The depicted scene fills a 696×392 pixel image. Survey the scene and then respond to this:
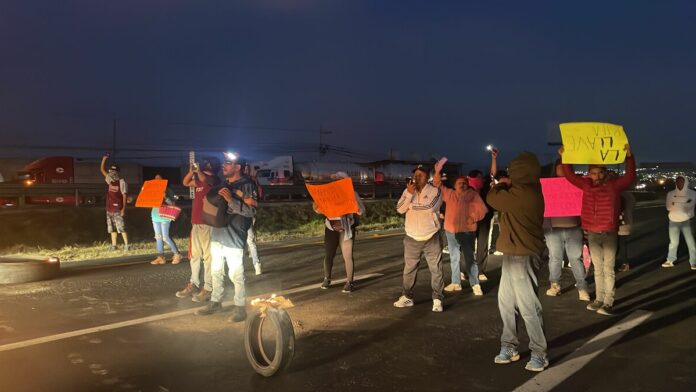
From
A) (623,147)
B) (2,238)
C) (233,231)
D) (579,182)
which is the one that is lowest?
(2,238)

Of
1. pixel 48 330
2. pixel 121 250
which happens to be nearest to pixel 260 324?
pixel 48 330

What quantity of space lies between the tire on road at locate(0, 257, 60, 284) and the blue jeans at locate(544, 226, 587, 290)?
8281 millimetres

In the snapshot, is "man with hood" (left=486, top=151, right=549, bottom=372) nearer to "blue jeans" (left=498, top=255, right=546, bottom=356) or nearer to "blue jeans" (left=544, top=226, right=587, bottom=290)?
"blue jeans" (left=498, top=255, right=546, bottom=356)

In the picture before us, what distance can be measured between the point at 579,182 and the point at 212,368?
193 inches

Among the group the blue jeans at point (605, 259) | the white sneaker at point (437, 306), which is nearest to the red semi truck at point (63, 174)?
the white sneaker at point (437, 306)

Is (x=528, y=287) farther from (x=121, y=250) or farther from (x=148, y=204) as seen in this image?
(x=121, y=250)

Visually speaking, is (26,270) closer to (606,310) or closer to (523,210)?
(523,210)

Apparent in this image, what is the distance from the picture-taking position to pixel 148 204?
34.4 feet

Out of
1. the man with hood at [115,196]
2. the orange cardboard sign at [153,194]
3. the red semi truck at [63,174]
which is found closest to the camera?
the orange cardboard sign at [153,194]

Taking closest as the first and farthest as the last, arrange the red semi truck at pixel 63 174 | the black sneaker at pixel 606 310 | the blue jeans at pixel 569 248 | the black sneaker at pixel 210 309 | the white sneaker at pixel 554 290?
1. the black sneaker at pixel 606 310
2. the black sneaker at pixel 210 309
3. the blue jeans at pixel 569 248
4. the white sneaker at pixel 554 290
5. the red semi truck at pixel 63 174

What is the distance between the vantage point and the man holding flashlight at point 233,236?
255 inches

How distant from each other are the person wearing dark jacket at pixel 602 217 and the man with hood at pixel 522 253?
2.09 meters

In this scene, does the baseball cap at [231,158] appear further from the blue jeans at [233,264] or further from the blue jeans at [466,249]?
the blue jeans at [466,249]

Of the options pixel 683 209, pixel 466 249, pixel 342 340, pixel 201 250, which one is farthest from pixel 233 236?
pixel 683 209
